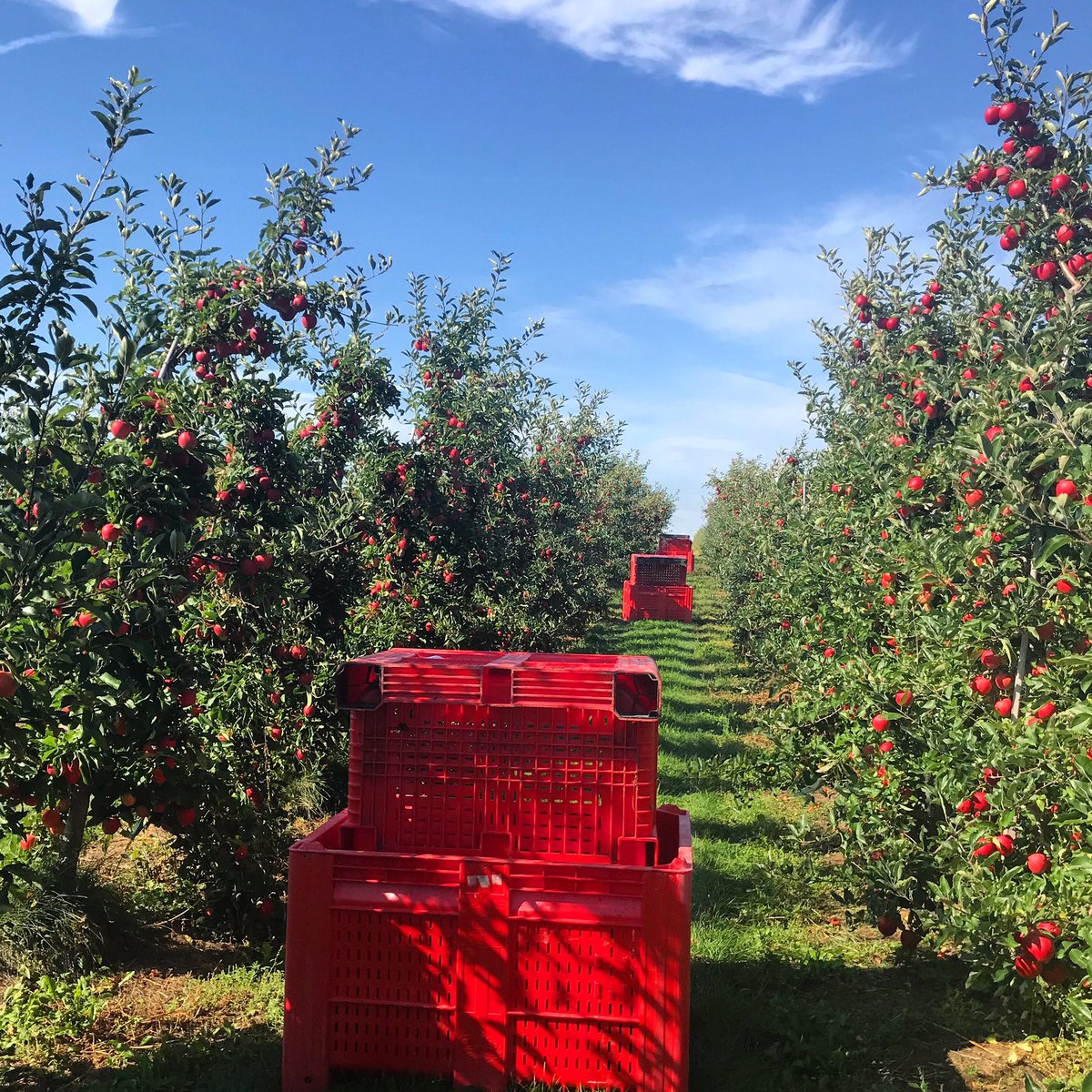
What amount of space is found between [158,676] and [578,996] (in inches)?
82.4

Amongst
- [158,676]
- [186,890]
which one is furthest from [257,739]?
[158,676]

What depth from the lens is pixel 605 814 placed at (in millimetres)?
3188

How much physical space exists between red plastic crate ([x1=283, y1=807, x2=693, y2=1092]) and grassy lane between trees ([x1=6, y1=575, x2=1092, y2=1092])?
18 centimetres

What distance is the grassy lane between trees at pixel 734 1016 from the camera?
3.33 meters

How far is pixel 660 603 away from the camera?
20.8m

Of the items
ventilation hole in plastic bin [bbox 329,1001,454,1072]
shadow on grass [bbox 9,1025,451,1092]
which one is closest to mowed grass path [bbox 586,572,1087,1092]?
ventilation hole in plastic bin [bbox 329,1001,454,1072]

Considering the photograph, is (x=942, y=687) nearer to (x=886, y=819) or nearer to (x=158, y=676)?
(x=886, y=819)

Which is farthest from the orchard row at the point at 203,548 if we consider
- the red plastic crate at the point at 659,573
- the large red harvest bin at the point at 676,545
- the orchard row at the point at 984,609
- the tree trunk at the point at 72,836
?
the large red harvest bin at the point at 676,545

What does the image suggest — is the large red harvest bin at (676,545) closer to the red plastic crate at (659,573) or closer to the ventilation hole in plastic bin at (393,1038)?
the red plastic crate at (659,573)

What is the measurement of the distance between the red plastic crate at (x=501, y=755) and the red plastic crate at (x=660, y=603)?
57.4ft

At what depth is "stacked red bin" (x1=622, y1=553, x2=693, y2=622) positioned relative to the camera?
2061cm

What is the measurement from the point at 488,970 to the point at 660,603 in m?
18.0

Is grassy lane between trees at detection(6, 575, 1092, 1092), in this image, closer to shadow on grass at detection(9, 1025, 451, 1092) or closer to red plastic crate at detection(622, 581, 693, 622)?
shadow on grass at detection(9, 1025, 451, 1092)

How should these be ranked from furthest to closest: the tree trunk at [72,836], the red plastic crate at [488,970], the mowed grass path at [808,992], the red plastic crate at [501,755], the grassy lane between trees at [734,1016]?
1. the tree trunk at [72,836]
2. the mowed grass path at [808,992]
3. the grassy lane between trees at [734,1016]
4. the red plastic crate at [501,755]
5. the red plastic crate at [488,970]
